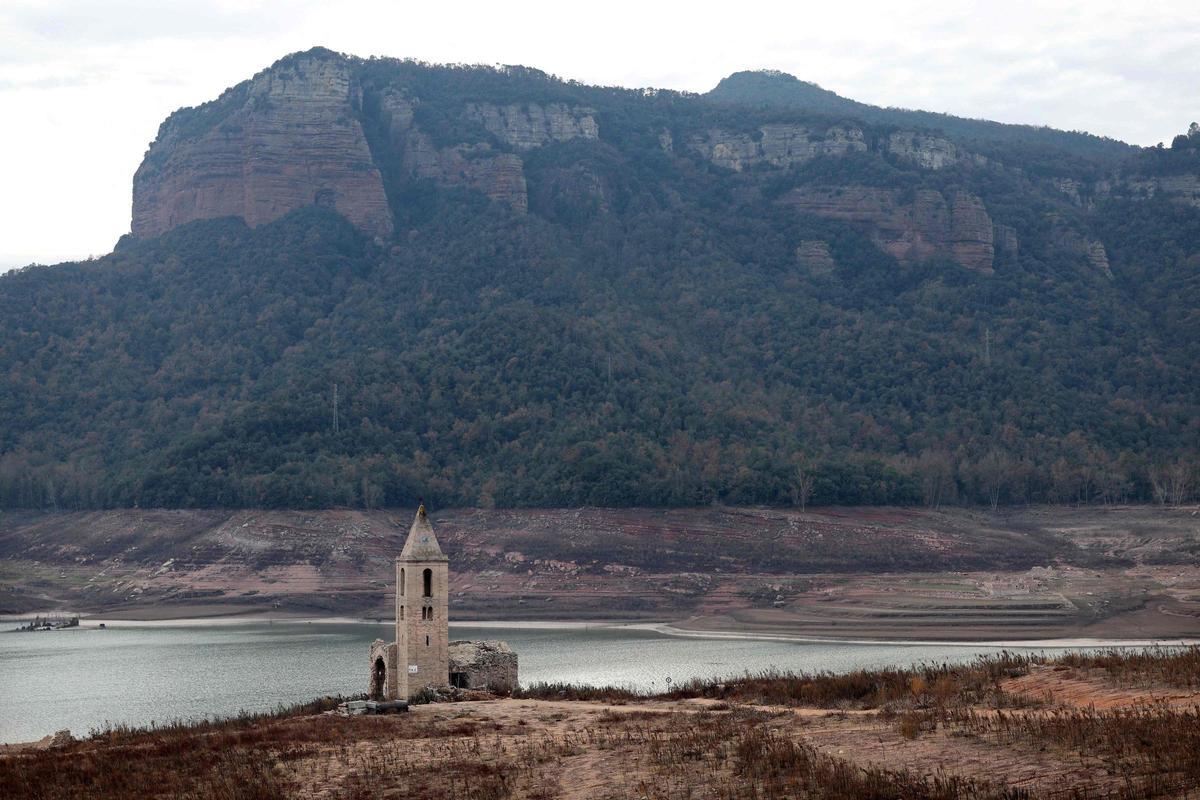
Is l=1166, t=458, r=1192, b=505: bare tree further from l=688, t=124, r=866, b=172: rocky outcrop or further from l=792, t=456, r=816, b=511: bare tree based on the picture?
l=688, t=124, r=866, b=172: rocky outcrop

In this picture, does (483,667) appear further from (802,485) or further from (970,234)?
(970,234)

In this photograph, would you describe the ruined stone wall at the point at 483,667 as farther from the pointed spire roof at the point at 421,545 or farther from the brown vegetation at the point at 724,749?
the brown vegetation at the point at 724,749

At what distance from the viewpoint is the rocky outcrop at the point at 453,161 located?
6905 inches

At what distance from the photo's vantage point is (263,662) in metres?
69.6

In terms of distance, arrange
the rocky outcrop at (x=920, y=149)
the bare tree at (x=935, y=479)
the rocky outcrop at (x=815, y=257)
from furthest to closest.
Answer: the rocky outcrop at (x=920, y=149) → the rocky outcrop at (x=815, y=257) → the bare tree at (x=935, y=479)

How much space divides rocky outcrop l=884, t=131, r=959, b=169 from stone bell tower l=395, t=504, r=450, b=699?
143440 millimetres

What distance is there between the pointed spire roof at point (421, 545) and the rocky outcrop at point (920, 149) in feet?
468

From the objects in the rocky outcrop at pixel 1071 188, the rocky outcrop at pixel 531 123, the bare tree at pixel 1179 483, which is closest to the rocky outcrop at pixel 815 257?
the rocky outcrop at pixel 531 123

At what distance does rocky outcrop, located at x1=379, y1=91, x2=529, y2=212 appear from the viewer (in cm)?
17538

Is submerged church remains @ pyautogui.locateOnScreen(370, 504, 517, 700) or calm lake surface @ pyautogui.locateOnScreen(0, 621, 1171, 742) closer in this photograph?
submerged church remains @ pyautogui.locateOnScreen(370, 504, 517, 700)

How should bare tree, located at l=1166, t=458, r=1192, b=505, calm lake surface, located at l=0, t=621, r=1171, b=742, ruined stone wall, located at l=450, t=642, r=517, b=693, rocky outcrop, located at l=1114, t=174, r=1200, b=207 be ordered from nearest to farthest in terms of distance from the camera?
ruined stone wall, located at l=450, t=642, r=517, b=693, calm lake surface, located at l=0, t=621, r=1171, b=742, bare tree, located at l=1166, t=458, r=1192, b=505, rocky outcrop, located at l=1114, t=174, r=1200, b=207

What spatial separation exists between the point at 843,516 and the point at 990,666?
71431 millimetres

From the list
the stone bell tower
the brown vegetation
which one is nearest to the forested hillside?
the stone bell tower

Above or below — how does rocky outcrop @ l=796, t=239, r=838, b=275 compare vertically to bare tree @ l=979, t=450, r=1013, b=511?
above
